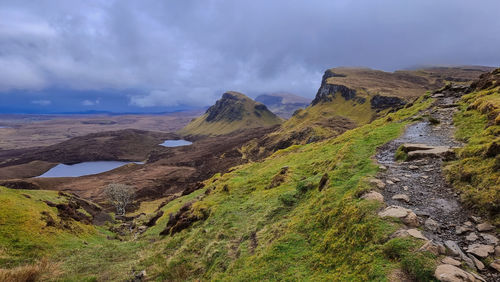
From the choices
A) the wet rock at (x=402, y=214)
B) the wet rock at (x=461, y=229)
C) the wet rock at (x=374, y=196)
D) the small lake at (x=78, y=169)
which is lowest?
the small lake at (x=78, y=169)

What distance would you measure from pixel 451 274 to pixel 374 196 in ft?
14.7

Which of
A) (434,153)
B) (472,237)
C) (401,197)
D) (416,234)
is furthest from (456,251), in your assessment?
Answer: (434,153)

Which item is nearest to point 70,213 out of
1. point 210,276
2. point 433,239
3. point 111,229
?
point 111,229

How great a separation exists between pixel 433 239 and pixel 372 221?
179cm

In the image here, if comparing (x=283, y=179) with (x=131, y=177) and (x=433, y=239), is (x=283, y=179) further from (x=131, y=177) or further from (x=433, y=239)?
(x=131, y=177)

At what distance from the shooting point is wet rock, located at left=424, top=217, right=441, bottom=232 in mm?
8117

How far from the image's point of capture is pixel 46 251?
17.0m

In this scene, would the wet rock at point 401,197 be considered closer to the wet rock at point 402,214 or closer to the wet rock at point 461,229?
the wet rock at point 402,214

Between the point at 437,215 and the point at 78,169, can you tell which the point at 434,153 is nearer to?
the point at 437,215

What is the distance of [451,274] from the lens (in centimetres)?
587

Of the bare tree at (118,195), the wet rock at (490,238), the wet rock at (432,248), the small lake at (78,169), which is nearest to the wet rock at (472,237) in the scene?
the wet rock at (490,238)

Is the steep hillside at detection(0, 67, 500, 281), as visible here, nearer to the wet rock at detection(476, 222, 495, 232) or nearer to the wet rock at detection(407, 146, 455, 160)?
the wet rock at detection(476, 222, 495, 232)

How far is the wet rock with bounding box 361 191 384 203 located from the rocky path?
4cm

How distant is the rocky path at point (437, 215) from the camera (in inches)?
249
